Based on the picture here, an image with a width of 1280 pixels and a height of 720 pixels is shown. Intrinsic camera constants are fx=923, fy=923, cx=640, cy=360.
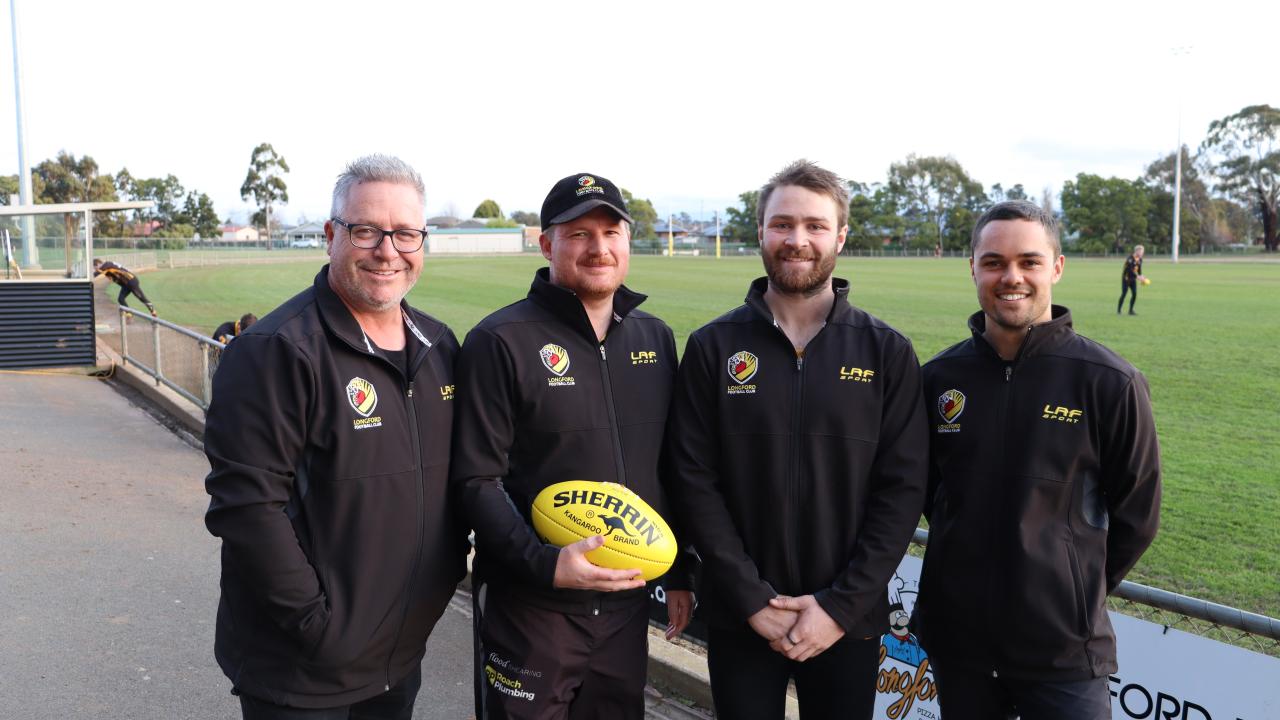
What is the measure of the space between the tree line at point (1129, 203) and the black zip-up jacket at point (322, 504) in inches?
3467

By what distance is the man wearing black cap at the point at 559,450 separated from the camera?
2895 millimetres

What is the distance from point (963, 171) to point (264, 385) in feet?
421

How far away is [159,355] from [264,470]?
36.7 feet

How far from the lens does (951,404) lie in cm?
304

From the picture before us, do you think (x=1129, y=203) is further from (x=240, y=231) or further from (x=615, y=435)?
(x=240, y=231)

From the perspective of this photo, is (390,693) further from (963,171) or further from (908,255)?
(963,171)

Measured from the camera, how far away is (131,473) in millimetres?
8438

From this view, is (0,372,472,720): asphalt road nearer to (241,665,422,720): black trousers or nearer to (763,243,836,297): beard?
(241,665,422,720): black trousers

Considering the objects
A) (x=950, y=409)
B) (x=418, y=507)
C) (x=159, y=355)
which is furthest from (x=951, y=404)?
(x=159, y=355)

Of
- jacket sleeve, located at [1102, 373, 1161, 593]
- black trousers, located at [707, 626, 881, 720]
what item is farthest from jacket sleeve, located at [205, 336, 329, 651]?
jacket sleeve, located at [1102, 373, 1161, 593]

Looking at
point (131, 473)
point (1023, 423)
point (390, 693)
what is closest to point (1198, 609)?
point (1023, 423)

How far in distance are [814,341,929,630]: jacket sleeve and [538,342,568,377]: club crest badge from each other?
3.45 feet

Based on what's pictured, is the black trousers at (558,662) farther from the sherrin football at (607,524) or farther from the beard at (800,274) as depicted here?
the beard at (800,274)

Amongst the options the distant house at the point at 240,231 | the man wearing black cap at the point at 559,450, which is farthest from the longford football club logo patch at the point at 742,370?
the distant house at the point at 240,231
